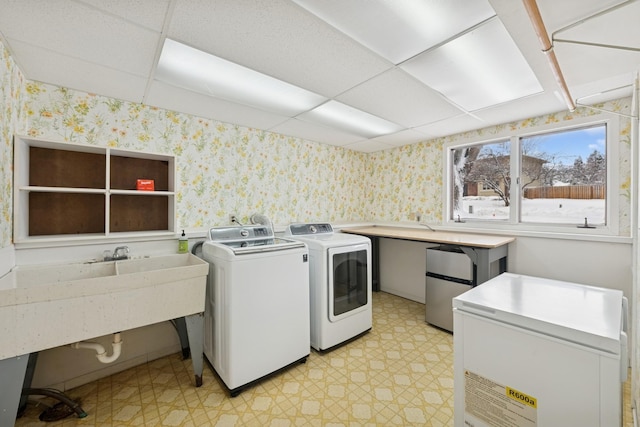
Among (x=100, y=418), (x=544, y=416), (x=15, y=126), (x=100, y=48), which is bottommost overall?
(x=100, y=418)

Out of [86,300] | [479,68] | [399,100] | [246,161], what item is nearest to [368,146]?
[399,100]

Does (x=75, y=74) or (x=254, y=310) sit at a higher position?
(x=75, y=74)

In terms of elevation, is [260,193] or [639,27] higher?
[639,27]

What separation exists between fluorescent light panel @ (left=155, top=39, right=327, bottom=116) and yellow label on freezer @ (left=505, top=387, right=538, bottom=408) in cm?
219

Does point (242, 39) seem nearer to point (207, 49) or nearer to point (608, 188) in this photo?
point (207, 49)

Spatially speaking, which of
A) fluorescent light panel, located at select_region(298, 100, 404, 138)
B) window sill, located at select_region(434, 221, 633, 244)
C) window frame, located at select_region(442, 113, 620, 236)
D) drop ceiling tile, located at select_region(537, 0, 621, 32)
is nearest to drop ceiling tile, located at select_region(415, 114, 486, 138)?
window frame, located at select_region(442, 113, 620, 236)

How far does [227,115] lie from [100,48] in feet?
3.71

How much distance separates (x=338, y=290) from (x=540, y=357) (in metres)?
1.62

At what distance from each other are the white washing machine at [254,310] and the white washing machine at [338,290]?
192 mm

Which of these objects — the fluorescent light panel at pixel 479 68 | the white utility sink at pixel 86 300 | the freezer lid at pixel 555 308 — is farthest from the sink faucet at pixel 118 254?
the fluorescent light panel at pixel 479 68

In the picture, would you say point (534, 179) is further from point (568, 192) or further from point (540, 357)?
point (540, 357)

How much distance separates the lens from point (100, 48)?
5.04ft

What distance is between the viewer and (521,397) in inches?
42.6

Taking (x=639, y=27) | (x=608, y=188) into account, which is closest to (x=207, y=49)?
(x=639, y=27)
